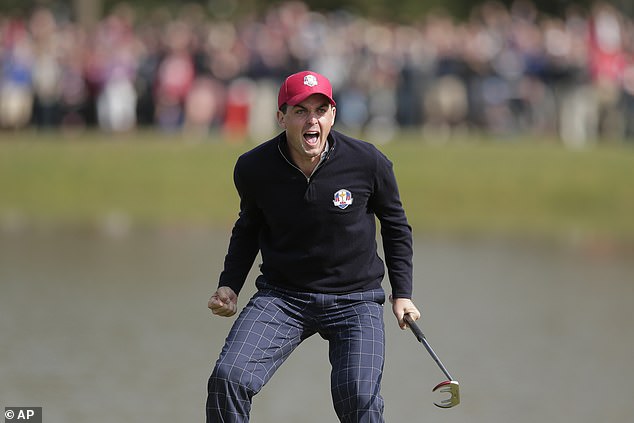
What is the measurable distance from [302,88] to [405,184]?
15.6 meters

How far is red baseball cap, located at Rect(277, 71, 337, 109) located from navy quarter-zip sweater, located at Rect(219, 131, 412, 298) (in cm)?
30

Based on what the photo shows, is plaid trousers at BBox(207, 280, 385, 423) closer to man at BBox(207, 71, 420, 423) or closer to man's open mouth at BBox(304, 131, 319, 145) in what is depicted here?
man at BBox(207, 71, 420, 423)

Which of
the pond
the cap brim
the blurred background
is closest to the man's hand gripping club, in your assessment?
the cap brim

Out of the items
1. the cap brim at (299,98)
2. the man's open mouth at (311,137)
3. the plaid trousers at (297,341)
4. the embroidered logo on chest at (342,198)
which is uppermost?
the cap brim at (299,98)

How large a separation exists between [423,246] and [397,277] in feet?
37.0

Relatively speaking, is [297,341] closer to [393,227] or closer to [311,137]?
[393,227]

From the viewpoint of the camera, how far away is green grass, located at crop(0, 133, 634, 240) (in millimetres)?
20344

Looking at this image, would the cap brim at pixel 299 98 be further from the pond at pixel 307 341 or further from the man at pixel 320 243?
the pond at pixel 307 341

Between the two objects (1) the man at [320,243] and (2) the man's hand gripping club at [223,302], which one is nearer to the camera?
(1) the man at [320,243]

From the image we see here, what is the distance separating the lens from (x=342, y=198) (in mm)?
6027

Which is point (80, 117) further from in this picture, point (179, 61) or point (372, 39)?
point (372, 39)

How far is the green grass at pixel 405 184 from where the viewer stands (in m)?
20.3

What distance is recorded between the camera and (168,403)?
8766mm

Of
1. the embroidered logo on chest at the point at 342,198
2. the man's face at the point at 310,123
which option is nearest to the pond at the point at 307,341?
the embroidered logo on chest at the point at 342,198
